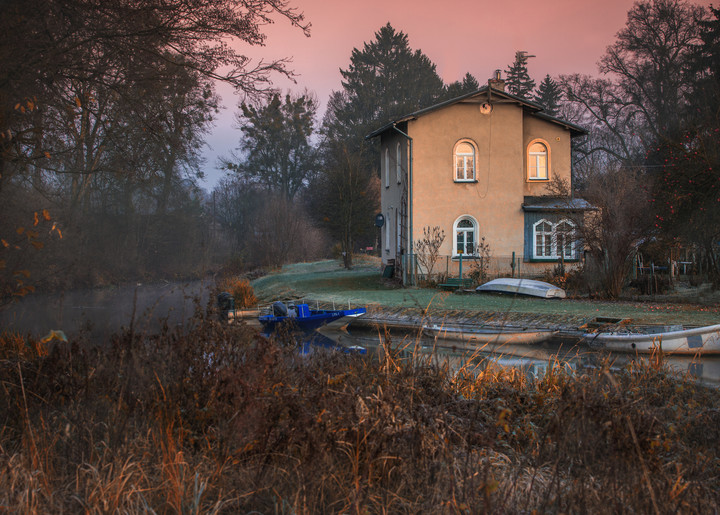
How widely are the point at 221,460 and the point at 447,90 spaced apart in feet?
189

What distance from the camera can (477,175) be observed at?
88.6 feet

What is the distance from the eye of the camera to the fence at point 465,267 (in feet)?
85.7

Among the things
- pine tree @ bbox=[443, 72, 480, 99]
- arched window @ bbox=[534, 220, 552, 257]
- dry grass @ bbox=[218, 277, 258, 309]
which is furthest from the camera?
pine tree @ bbox=[443, 72, 480, 99]

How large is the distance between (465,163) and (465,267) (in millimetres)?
4620

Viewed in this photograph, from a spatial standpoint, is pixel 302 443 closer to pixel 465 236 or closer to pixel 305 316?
pixel 305 316

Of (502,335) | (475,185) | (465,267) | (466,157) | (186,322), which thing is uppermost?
(466,157)

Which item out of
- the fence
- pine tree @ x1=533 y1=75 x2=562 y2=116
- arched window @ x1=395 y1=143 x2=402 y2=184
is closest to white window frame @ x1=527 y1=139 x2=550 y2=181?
the fence

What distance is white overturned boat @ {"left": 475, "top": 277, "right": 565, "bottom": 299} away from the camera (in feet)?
67.7

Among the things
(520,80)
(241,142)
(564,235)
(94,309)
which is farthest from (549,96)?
(94,309)

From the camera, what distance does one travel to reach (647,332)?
13.0 meters

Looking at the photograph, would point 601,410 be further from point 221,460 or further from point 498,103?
point 498,103

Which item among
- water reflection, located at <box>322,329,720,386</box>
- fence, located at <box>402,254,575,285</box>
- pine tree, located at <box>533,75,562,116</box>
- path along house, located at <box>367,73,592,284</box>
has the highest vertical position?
pine tree, located at <box>533,75,562,116</box>

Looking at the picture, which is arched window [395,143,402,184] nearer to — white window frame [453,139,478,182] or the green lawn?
white window frame [453,139,478,182]

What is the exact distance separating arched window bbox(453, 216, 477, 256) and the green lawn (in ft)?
10.5
